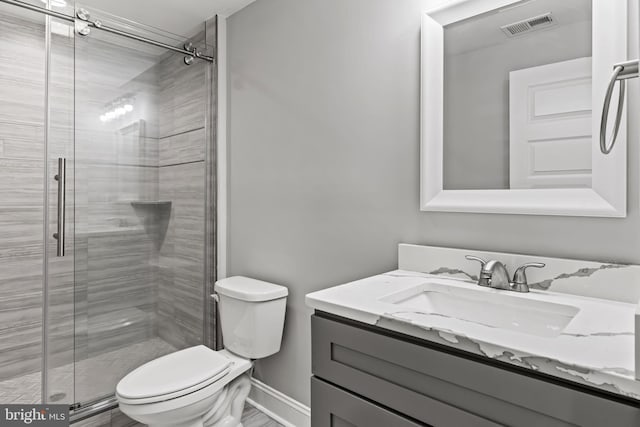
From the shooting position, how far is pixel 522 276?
1.14 meters

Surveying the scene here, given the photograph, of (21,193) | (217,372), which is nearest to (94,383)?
(217,372)

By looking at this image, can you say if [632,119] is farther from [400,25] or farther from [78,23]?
[78,23]

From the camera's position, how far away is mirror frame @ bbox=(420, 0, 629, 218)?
1.03 metres

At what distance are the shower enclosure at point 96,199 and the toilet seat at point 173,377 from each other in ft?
1.52

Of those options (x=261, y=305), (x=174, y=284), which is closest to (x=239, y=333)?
(x=261, y=305)

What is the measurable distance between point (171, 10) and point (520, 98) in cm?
202

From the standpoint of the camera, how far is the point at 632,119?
1.02 m

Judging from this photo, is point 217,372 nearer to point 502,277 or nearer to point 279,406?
point 279,406

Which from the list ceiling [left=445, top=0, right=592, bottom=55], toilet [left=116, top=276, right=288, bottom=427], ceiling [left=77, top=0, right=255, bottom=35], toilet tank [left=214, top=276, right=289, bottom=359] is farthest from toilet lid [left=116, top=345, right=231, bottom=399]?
ceiling [left=77, top=0, right=255, bottom=35]

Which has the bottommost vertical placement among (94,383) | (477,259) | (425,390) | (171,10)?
(94,383)

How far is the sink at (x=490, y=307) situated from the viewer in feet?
3.31

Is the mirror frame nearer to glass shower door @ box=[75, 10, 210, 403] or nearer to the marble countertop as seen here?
the marble countertop

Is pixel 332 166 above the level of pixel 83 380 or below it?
above

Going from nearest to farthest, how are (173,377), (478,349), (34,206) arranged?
(478,349) < (173,377) < (34,206)
